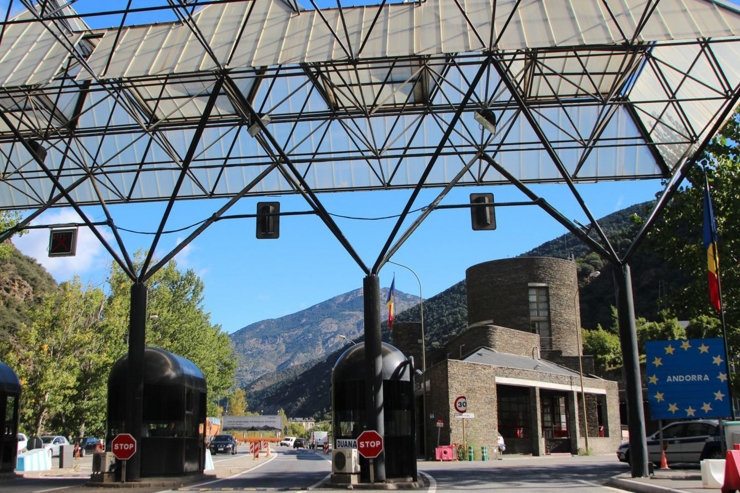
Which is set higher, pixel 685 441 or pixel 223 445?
pixel 685 441

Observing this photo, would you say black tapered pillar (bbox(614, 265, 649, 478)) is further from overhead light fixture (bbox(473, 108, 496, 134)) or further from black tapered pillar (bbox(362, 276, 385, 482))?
black tapered pillar (bbox(362, 276, 385, 482))

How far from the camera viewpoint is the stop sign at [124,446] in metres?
18.8

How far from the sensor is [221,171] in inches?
946

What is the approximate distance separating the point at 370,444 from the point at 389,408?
4.43 feet

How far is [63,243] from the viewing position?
21.9 metres

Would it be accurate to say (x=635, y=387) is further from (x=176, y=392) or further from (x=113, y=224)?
(x=113, y=224)

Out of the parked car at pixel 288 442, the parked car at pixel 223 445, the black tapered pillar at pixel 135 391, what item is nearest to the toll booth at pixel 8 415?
the black tapered pillar at pixel 135 391

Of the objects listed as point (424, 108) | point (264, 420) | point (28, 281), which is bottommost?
point (264, 420)

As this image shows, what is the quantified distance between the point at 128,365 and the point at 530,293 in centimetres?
5973

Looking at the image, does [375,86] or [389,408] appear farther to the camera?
[375,86]

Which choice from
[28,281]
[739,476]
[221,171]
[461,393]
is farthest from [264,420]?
[739,476]

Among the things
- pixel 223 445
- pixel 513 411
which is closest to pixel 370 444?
pixel 513 411

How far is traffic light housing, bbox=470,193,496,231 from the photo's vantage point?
1983 centimetres

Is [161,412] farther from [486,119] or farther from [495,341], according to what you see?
[495,341]
